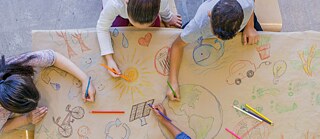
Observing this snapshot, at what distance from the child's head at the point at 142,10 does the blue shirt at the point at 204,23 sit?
127mm

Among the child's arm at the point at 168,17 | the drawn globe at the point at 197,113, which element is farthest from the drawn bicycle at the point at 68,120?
the child's arm at the point at 168,17

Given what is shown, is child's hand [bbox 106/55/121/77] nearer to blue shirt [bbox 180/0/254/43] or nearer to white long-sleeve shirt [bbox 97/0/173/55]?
white long-sleeve shirt [bbox 97/0/173/55]

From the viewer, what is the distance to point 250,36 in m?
1.02

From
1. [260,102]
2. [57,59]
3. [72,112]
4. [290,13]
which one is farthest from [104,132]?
[290,13]

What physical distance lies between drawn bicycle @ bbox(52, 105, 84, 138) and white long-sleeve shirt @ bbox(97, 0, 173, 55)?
0.19 meters

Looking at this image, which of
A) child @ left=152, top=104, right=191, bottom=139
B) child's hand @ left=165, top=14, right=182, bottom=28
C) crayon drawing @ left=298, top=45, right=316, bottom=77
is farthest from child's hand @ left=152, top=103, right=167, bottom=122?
crayon drawing @ left=298, top=45, right=316, bottom=77

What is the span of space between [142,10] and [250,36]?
0.34 m

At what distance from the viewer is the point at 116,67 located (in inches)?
41.3

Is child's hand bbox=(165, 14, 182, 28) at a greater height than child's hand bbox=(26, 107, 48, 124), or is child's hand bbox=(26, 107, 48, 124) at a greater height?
child's hand bbox=(165, 14, 182, 28)

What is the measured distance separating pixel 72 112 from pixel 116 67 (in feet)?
0.61

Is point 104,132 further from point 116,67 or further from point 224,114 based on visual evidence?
point 224,114

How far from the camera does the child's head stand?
0.88 m

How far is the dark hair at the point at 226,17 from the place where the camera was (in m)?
0.87

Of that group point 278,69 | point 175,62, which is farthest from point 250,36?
point 175,62
